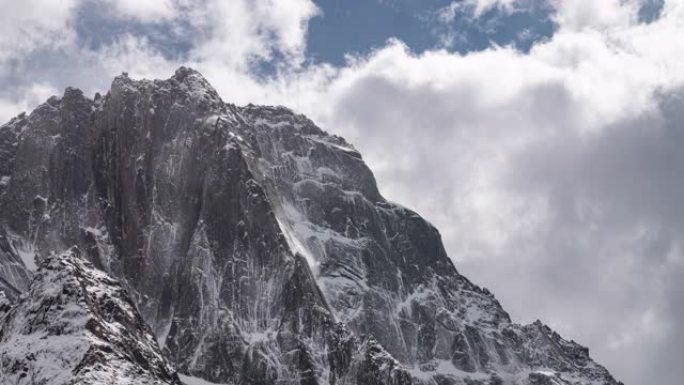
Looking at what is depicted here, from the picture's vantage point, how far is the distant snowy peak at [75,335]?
128875mm

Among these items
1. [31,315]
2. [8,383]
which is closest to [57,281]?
[31,315]

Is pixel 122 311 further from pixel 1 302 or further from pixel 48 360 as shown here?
pixel 1 302

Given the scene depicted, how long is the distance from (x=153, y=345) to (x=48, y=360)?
17480mm

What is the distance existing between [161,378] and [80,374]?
13524 mm

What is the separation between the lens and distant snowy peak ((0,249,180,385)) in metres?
129

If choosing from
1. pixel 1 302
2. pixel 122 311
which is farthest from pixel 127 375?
pixel 1 302

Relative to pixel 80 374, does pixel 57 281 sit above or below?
above

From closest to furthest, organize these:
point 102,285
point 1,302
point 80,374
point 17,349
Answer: point 80,374 → point 17,349 → point 102,285 → point 1,302

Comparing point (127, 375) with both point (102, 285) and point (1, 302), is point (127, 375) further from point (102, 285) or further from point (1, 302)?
point (1, 302)

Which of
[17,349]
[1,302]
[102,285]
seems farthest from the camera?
[1,302]

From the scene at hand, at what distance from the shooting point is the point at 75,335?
132 meters

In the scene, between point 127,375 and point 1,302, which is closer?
point 127,375

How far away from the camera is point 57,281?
14175cm

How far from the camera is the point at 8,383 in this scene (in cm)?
13388
